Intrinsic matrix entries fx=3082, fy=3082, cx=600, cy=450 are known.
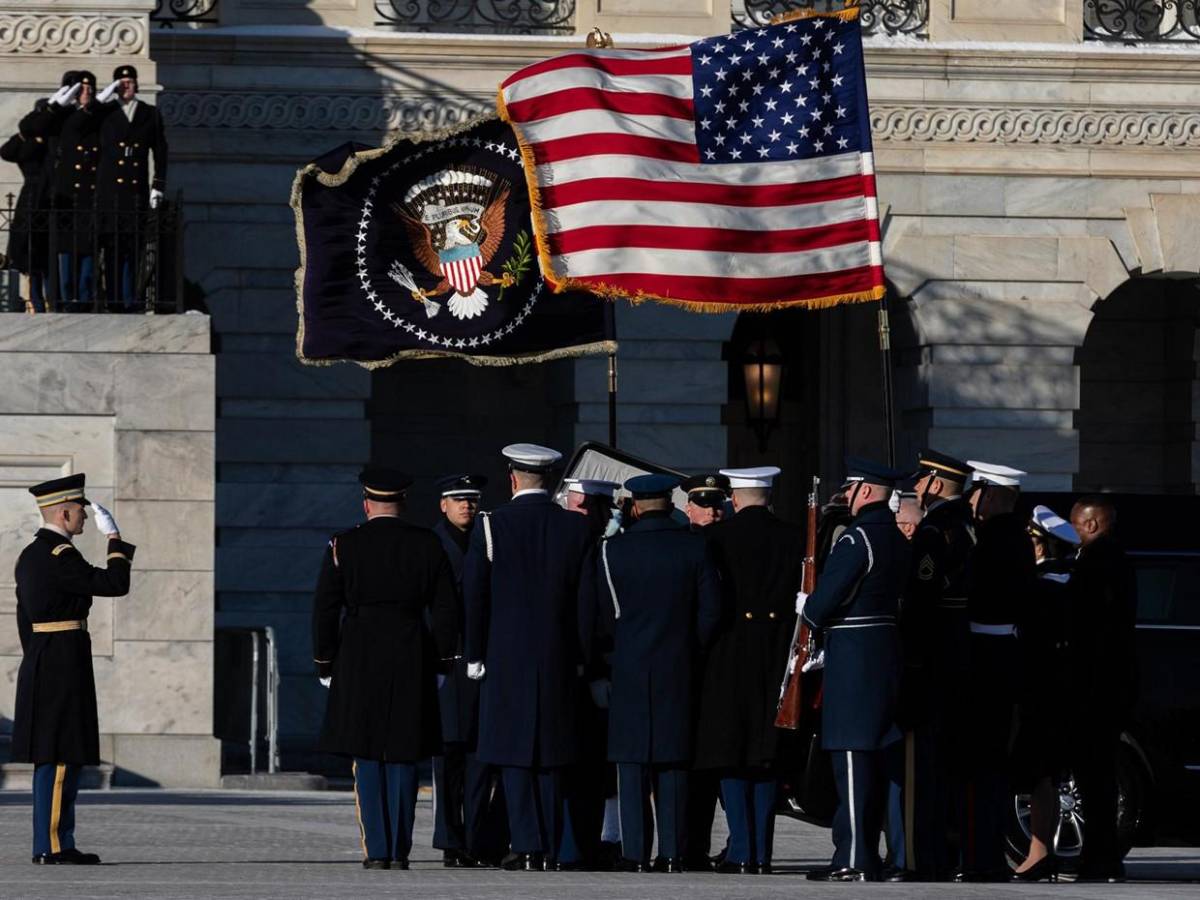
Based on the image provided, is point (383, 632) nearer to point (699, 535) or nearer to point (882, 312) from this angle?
point (699, 535)

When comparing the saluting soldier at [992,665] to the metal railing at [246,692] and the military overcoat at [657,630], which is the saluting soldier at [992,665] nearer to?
the military overcoat at [657,630]

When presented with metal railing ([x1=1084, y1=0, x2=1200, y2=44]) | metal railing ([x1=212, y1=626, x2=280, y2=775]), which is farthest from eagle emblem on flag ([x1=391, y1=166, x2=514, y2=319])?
metal railing ([x1=1084, y1=0, x2=1200, y2=44])

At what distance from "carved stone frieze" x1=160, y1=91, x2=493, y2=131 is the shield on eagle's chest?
503cm

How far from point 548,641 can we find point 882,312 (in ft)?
12.9

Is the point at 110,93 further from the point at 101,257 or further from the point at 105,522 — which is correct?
the point at 105,522

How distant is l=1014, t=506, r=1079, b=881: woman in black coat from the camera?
13930 mm

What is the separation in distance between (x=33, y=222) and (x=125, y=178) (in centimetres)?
69

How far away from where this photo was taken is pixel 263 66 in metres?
24.5

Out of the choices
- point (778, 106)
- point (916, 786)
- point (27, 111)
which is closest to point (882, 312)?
point (778, 106)

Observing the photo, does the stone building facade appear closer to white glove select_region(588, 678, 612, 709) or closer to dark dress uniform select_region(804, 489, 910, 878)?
white glove select_region(588, 678, 612, 709)

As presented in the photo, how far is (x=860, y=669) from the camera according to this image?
13273 millimetres

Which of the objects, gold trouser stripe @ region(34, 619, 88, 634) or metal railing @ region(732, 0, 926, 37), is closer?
gold trouser stripe @ region(34, 619, 88, 634)

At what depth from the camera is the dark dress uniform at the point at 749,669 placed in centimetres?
1371

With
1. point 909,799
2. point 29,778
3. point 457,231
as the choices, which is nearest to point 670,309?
point 457,231
